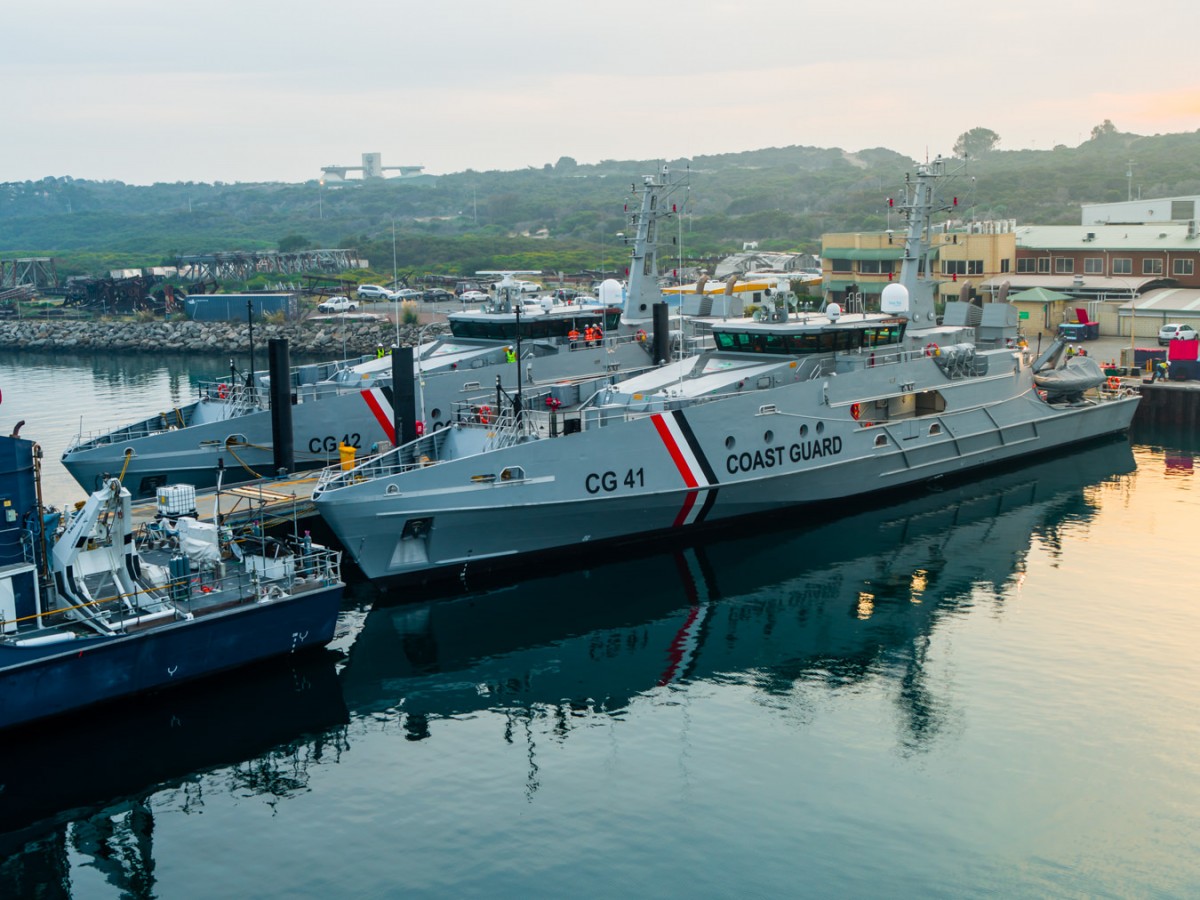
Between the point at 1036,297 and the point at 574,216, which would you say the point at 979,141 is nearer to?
the point at 574,216

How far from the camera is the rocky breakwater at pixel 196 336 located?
63875 millimetres

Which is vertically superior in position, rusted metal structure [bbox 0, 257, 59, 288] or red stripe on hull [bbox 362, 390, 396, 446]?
rusted metal structure [bbox 0, 257, 59, 288]

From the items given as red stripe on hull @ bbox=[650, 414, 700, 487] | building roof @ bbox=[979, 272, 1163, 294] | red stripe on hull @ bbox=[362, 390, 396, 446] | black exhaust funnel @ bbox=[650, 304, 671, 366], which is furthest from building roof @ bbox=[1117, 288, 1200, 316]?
red stripe on hull @ bbox=[362, 390, 396, 446]

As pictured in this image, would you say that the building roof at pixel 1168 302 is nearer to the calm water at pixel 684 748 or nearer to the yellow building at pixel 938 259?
the yellow building at pixel 938 259

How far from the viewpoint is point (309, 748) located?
1706 cm

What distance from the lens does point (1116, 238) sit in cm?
5447

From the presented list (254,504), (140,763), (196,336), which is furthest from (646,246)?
(196,336)

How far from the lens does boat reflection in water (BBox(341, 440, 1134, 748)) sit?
62.5 ft

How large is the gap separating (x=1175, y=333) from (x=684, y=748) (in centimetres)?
3386

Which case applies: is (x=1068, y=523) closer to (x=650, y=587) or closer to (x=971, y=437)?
(x=971, y=437)

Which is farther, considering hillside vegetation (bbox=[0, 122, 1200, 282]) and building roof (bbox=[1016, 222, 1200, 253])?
hillside vegetation (bbox=[0, 122, 1200, 282])

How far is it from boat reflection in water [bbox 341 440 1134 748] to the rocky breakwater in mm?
38188

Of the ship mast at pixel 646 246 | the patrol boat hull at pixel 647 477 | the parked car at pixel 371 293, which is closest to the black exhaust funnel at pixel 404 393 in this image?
the patrol boat hull at pixel 647 477

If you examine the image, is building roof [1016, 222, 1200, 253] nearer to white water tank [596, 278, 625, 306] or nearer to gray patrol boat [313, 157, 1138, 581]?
gray patrol boat [313, 157, 1138, 581]
